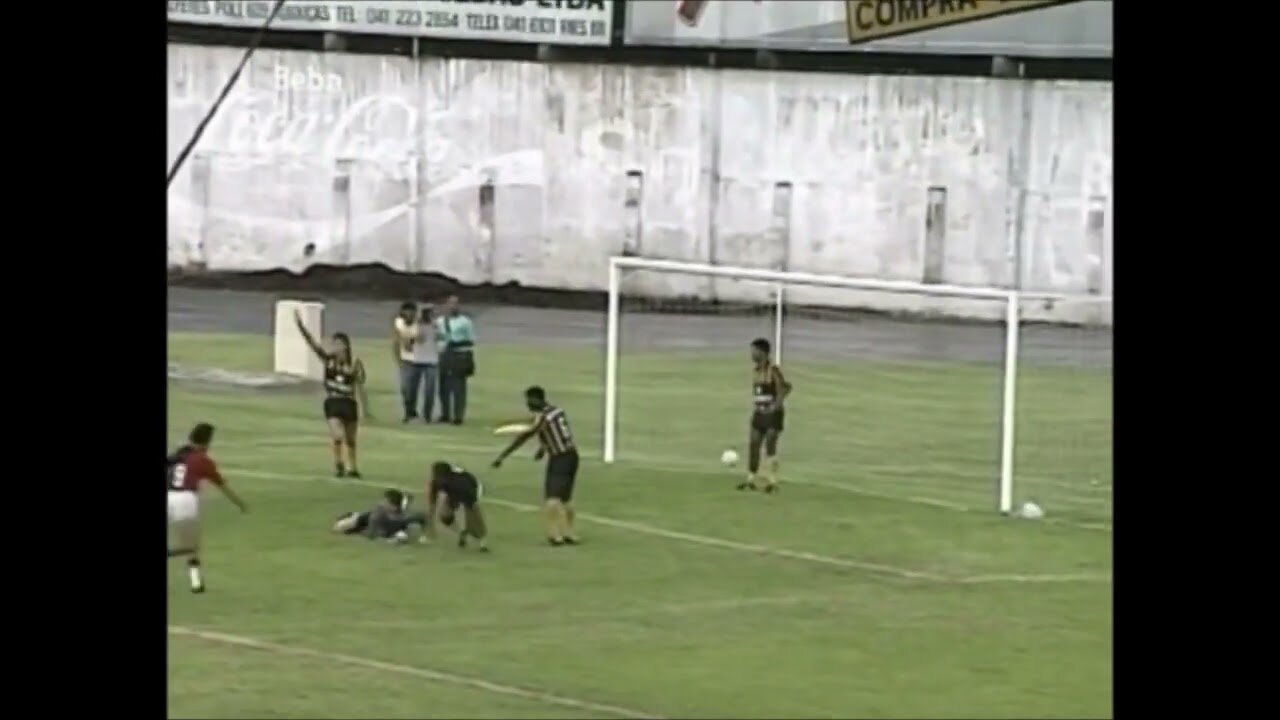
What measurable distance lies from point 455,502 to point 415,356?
717cm

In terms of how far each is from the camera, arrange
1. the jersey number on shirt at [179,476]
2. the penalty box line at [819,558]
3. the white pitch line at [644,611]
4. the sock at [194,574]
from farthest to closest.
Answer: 1. the penalty box line at [819,558]
2. the sock at [194,574]
3. the white pitch line at [644,611]
4. the jersey number on shirt at [179,476]

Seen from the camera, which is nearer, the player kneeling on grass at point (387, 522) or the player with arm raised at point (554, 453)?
the player with arm raised at point (554, 453)

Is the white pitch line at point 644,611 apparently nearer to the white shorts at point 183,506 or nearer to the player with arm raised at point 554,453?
the white shorts at point 183,506

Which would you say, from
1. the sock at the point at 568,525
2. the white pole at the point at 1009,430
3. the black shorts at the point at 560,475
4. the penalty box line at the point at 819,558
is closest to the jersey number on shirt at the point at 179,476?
the black shorts at the point at 560,475

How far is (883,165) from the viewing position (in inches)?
1515

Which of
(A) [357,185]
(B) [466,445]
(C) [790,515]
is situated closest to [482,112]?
(A) [357,185]

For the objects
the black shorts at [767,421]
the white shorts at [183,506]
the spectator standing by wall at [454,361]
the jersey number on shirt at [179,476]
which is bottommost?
the white shorts at [183,506]

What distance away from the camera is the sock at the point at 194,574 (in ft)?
57.7

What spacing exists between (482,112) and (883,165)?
22.2ft

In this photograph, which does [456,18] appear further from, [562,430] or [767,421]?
[562,430]

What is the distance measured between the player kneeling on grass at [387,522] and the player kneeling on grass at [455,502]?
0.61 ft

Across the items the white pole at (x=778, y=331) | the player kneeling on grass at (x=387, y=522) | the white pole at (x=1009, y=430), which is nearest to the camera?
the player kneeling on grass at (x=387, y=522)

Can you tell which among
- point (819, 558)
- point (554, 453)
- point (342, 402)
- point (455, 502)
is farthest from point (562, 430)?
point (342, 402)
